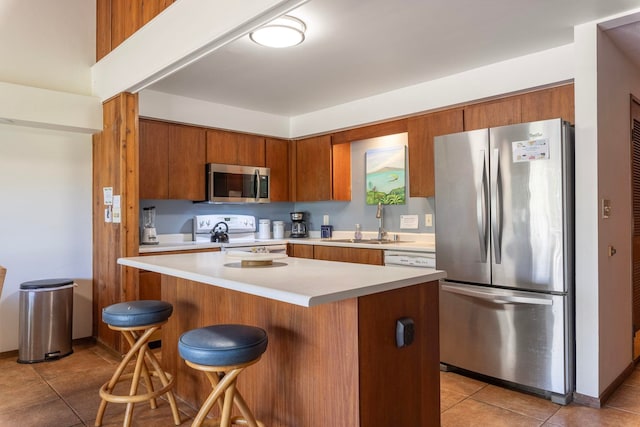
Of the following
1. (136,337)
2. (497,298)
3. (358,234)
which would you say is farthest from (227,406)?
(358,234)

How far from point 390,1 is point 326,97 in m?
2.01

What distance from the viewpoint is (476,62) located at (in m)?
3.31

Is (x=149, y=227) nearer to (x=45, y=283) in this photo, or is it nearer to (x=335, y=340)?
(x=45, y=283)

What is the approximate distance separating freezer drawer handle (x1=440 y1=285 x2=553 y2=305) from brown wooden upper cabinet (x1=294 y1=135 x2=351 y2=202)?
2069mm

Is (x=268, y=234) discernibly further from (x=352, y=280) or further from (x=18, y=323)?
(x=352, y=280)

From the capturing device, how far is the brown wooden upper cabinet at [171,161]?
3957mm

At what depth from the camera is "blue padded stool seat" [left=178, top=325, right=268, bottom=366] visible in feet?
5.24

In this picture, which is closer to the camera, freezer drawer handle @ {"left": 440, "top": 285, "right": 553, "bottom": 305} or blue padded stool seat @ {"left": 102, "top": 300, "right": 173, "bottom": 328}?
blue padded stool seat @ {"left": 102, "top": 300, "right": 173, "bottom": 328}

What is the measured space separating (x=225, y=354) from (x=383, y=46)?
239 cm

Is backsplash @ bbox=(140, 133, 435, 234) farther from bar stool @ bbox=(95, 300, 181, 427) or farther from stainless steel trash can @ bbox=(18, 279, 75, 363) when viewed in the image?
bar stool @ bbox=(95, 300, 181, 427)

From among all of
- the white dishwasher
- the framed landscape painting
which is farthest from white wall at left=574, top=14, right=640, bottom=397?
the framed landscape painting

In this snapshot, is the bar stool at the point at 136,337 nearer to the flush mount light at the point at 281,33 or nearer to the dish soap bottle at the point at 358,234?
the flush mount light at the point at 281,33

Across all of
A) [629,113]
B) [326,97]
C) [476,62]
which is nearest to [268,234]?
[326,97]

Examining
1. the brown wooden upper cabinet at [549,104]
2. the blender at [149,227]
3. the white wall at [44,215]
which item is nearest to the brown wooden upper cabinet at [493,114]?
the brown wooden upper cabinet at [549,104]
